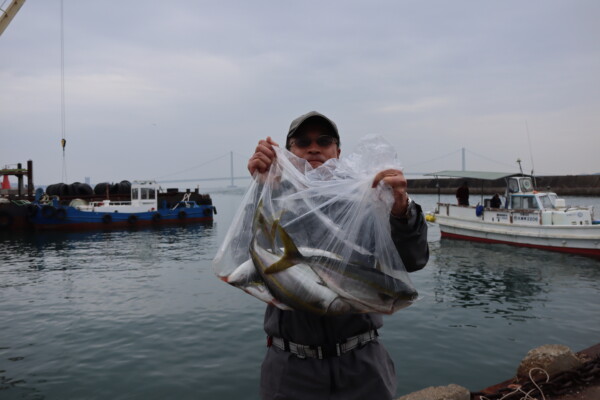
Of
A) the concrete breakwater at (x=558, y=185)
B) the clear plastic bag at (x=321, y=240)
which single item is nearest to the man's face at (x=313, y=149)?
the clear plastic bag at (x=321, y=240)

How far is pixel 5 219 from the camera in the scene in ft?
103

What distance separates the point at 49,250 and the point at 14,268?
536 cm

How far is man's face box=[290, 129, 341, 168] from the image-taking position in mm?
2582

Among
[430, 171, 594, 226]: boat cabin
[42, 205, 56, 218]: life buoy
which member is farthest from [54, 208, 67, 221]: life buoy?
[430, 171, 594, 226]: boat cabin

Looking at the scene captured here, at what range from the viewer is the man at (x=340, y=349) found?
6.84 feet

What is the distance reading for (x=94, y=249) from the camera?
74.5 feet

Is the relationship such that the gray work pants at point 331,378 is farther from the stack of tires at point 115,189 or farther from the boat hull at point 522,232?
the stack of tires at point 115,189

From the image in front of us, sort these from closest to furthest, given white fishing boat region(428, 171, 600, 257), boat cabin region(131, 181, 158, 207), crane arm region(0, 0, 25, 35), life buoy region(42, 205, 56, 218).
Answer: white fishing boat region(428, 171, 600, 257) < crane arm region(0, 0, 25, 35) < life buoy region(42, 205, 56, 218) < boat cabin region(131, 181, 158, 207)

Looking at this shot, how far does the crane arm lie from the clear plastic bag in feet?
109

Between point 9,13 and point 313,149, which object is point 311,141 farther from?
point 9,13

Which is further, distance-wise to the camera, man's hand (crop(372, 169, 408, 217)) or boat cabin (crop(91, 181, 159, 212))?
boat cabin (crop(91, 181, 159, 212))

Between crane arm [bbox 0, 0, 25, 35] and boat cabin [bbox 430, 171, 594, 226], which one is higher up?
crane arm [bbox 0, 0, 25, 35]

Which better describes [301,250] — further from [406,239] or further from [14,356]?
[14,356]

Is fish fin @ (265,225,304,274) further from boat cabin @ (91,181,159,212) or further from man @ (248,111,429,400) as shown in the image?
boat cabin @ (91,181,159,212)
